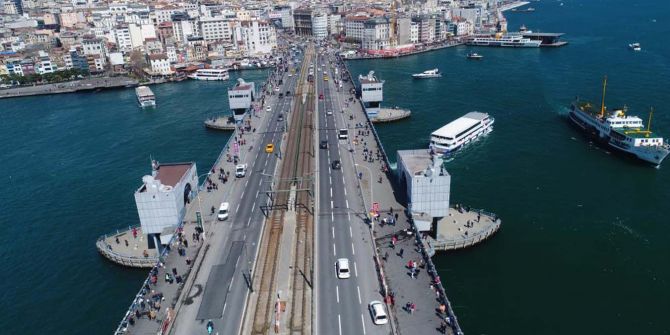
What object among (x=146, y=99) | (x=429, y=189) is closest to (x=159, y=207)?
(x=429, y=189)

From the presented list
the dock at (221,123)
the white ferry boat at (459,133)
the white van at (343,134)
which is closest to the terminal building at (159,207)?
the white van at (343,134)

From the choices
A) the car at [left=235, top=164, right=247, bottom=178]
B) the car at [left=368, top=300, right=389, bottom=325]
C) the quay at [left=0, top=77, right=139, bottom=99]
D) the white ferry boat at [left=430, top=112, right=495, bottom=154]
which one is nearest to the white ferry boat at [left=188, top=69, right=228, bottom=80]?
the quay at [left=0, top=77, right=139, bottom=99]

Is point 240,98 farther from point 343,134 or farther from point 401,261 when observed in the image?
point 401,261

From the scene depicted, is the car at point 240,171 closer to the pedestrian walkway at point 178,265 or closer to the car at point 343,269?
the pedestrian walkway at point 178,265

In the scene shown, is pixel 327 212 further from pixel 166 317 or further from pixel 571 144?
pixel 571 144

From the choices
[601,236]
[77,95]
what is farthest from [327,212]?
[77,95]

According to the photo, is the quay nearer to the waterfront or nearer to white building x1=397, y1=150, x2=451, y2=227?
the waterfront
